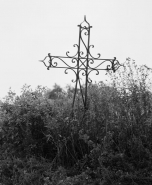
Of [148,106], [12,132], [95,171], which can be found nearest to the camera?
[95,171]

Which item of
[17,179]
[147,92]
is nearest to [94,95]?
[147,92]

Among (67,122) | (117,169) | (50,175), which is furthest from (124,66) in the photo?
(50,175)

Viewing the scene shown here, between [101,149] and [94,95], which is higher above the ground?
[94,95]

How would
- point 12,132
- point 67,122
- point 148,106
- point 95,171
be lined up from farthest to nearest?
1. point 12,132
2. point 67,122
3. point 148,106
4. point 95,171

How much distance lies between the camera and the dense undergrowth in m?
4.30

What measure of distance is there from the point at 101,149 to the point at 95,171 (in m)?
0.31

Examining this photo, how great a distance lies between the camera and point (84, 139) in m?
4.40

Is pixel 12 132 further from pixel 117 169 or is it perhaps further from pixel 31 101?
pixel 117 169

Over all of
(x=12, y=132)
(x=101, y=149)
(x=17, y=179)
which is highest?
(x=12, y=132)

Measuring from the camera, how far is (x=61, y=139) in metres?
5.12

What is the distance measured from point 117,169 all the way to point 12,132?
2141 millimetres

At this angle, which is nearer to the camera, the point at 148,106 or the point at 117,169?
the point at 117,169

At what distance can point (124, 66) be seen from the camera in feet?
17.5

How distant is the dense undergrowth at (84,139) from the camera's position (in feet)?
14.1
